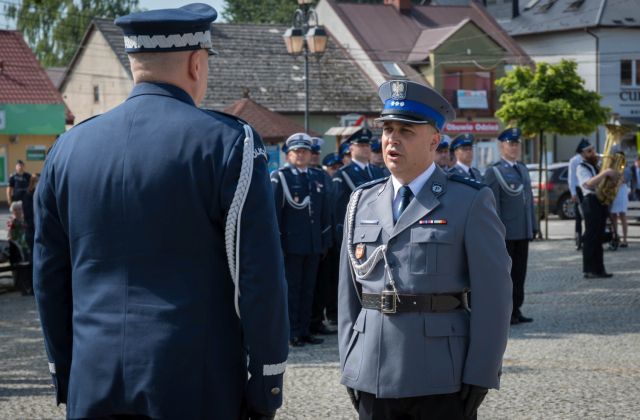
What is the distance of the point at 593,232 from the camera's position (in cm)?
1606

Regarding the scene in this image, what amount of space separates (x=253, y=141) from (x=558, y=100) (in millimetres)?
27620

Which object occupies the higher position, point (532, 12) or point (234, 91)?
point (532, 12)

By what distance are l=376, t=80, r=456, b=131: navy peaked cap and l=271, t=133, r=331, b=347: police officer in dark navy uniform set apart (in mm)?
6411

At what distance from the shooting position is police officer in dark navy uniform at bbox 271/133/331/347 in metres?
11.3

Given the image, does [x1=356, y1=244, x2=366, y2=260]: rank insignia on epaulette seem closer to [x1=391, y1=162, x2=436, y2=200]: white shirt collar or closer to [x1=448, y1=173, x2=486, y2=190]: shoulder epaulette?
[x1=391, y1=162, x2=436, y2=200]: white shirt collar

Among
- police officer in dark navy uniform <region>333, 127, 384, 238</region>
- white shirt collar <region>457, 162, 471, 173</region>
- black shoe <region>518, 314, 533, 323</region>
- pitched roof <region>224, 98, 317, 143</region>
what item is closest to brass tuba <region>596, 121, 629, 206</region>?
white shirt collar <region>457, 162, 471, 173</region>

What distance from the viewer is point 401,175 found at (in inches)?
191

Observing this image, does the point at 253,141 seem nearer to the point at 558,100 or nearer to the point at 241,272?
the point at 241,272

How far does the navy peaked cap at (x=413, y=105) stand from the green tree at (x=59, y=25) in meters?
68.0

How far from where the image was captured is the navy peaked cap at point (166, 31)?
140 inches

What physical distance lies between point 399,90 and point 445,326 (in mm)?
1043

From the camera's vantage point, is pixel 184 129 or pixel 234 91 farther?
pixel 234 91

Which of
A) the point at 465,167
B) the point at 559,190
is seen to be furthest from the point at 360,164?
the point at 559,190

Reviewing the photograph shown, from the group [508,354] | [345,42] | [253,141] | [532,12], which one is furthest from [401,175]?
[532,12]
